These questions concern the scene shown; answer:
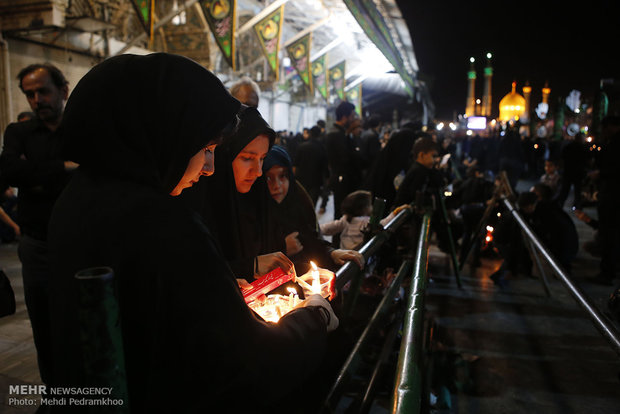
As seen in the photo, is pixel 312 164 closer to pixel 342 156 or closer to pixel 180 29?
pixel 342 156

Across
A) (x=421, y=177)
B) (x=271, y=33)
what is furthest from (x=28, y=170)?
(x=271, y=33)

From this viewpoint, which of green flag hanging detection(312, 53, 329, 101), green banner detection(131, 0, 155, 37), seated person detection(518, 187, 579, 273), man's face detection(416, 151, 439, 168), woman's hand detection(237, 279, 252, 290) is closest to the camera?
woman's hand detection(237, 279, 252, 290)

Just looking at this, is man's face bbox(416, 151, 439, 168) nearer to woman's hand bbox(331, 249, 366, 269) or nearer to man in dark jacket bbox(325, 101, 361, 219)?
man in dark jacket bbox(325, 101, 361, 219)

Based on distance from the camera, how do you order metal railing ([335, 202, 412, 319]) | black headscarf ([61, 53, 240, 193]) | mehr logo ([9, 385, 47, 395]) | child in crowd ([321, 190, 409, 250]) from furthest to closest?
child in crowd ([321, 190, 409, 250]), mehr logo ([9, 385, 47, 395]), metal railing ([335, 202, 412, 319]), black headscarf ([61, 53, 240, 193])

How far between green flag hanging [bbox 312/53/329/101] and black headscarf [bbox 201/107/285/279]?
555 inches

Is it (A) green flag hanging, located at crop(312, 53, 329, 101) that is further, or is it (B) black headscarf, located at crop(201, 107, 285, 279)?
(A) green flag hanging, located at crop(312, 53, 329, 101)

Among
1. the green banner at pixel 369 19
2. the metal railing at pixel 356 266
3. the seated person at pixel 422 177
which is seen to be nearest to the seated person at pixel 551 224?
the seated person at pixel 422 177

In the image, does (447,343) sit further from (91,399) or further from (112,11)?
(112,11)

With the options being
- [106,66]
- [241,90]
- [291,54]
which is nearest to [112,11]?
[291,54]

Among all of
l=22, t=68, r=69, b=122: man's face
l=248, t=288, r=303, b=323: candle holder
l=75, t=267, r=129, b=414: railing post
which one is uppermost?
l=22, t=68, r=69, b=122: man's face

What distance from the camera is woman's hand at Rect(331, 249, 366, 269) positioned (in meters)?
2.04

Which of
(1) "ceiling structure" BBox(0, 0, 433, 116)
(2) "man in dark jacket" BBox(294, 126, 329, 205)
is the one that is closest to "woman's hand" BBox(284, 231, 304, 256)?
(1) "ceiling structure" BBox(0, 0, 433, 116)

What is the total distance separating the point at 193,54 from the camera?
1241 centimetres

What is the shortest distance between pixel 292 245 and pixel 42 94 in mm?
1827
